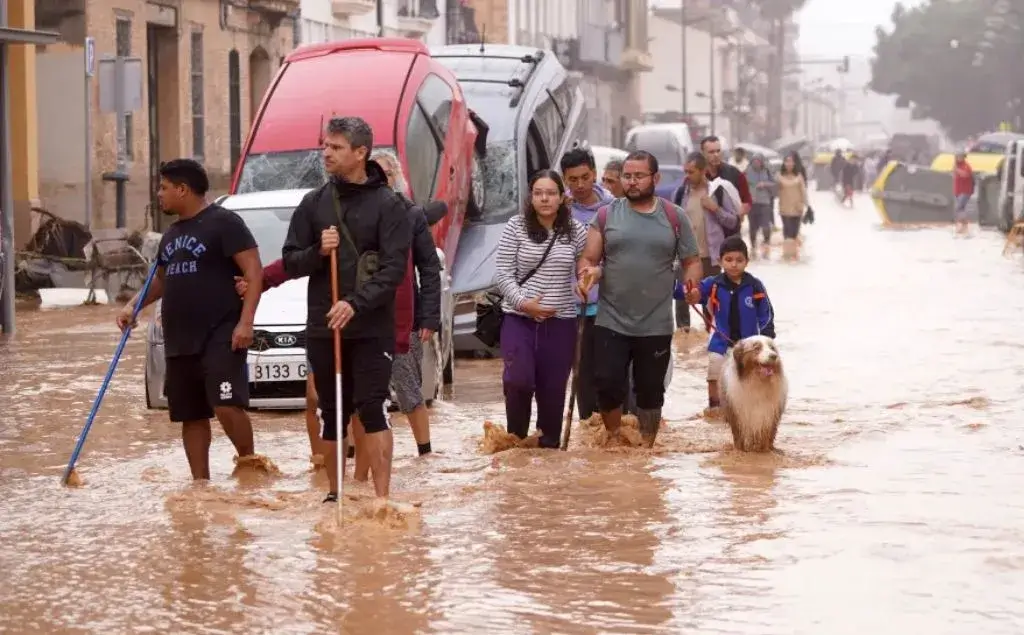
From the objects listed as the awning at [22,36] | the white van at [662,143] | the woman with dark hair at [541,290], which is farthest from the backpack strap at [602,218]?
the white van at [662,143]

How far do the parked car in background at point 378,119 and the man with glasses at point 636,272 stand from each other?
5.55m

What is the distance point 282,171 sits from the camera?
698 inches

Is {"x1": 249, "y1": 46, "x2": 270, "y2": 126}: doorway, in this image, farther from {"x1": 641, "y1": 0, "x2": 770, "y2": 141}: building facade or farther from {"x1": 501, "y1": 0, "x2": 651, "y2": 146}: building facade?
{"x1": 641, "y1": 0, "x2": 770, "y2": 141}: building facade

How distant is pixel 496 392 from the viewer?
51.9 feet

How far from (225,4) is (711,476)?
27.3 metres

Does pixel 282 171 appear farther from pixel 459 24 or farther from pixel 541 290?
pixel 459 24

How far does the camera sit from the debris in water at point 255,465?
11.1 meters

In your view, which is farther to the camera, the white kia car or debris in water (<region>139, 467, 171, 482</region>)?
the white kia car

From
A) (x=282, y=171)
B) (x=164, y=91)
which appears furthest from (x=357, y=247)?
(x=164, y=91)

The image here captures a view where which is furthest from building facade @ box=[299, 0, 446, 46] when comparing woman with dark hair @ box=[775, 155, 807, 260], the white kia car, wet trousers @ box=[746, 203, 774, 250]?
the white kia car

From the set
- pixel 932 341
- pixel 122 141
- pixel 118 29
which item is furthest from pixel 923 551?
pixel 118 29

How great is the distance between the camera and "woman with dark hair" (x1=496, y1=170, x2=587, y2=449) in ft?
37.1

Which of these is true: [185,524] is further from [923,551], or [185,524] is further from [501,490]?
[923,551]

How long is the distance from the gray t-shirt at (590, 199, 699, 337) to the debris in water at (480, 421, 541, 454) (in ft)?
2.62
